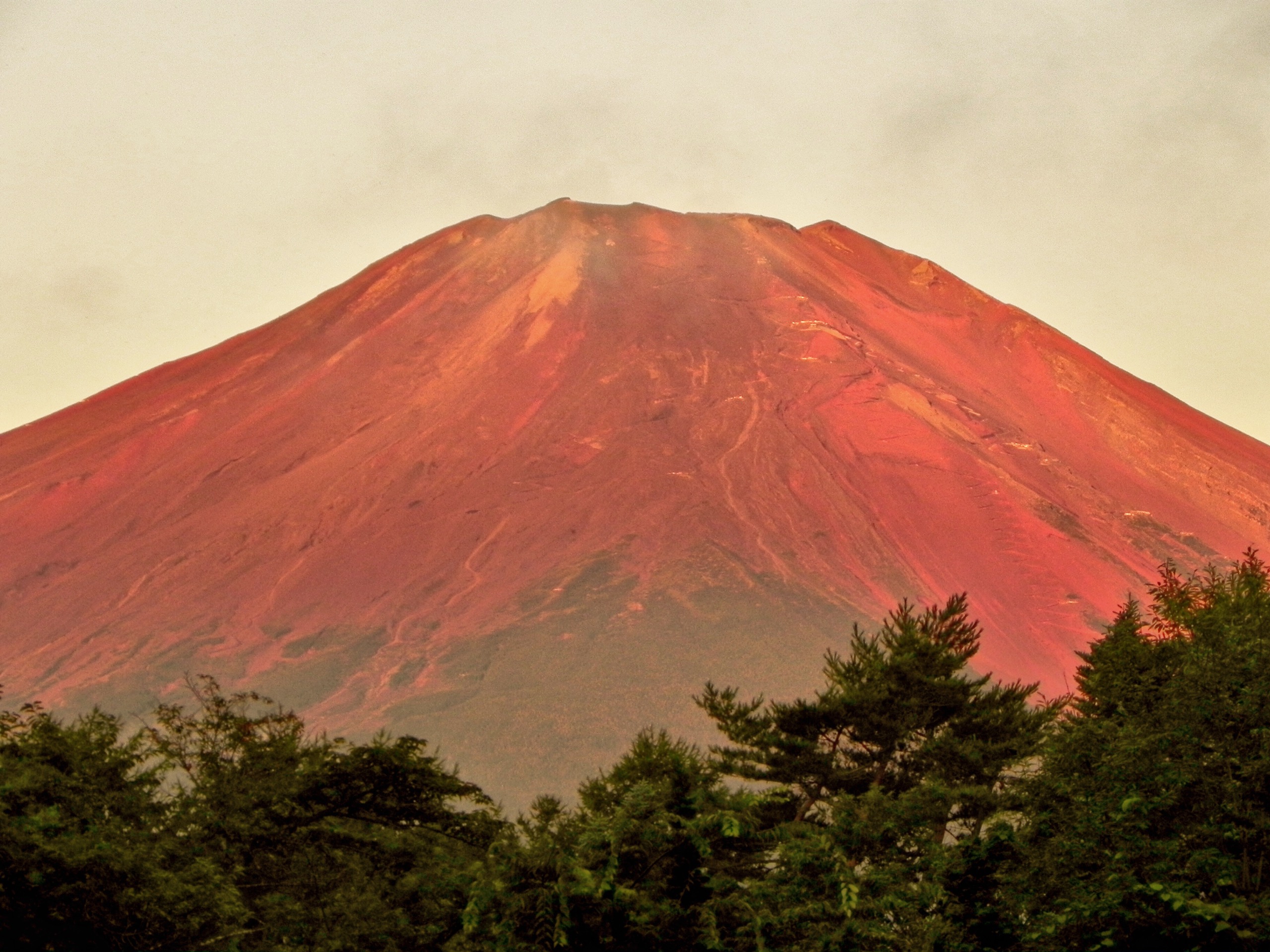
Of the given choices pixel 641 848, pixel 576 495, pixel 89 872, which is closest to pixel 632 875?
pixel 641 848

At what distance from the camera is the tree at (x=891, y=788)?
14.6 metres

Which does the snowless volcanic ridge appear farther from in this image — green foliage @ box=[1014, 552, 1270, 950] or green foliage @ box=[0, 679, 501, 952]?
green foliage @ box=[1014, 552, 1270, 950]

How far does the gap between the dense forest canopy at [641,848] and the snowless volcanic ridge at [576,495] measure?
36.0 meters

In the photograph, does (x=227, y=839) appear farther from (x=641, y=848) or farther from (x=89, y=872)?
(x=641, y=848)

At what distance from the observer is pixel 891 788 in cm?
2164

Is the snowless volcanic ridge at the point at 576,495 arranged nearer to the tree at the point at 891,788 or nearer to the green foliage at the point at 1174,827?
the tree at the point at 891,788

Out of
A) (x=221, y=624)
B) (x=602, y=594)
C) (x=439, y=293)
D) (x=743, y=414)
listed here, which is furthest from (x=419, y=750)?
(x=439, y=293)

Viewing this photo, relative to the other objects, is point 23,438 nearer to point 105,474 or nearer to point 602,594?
point 105,474

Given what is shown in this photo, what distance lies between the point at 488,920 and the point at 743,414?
6087 centimetres

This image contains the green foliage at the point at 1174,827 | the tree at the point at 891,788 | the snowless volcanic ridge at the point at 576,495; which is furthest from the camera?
the snowless volcanic ridge at the point at 576,495

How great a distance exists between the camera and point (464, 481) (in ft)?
236

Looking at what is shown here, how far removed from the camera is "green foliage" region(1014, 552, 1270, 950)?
1318cm

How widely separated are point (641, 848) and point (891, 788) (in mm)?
7557

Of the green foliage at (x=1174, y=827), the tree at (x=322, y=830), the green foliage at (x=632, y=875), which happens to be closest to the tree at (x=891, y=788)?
the green foliage at (x=632, y=875)
